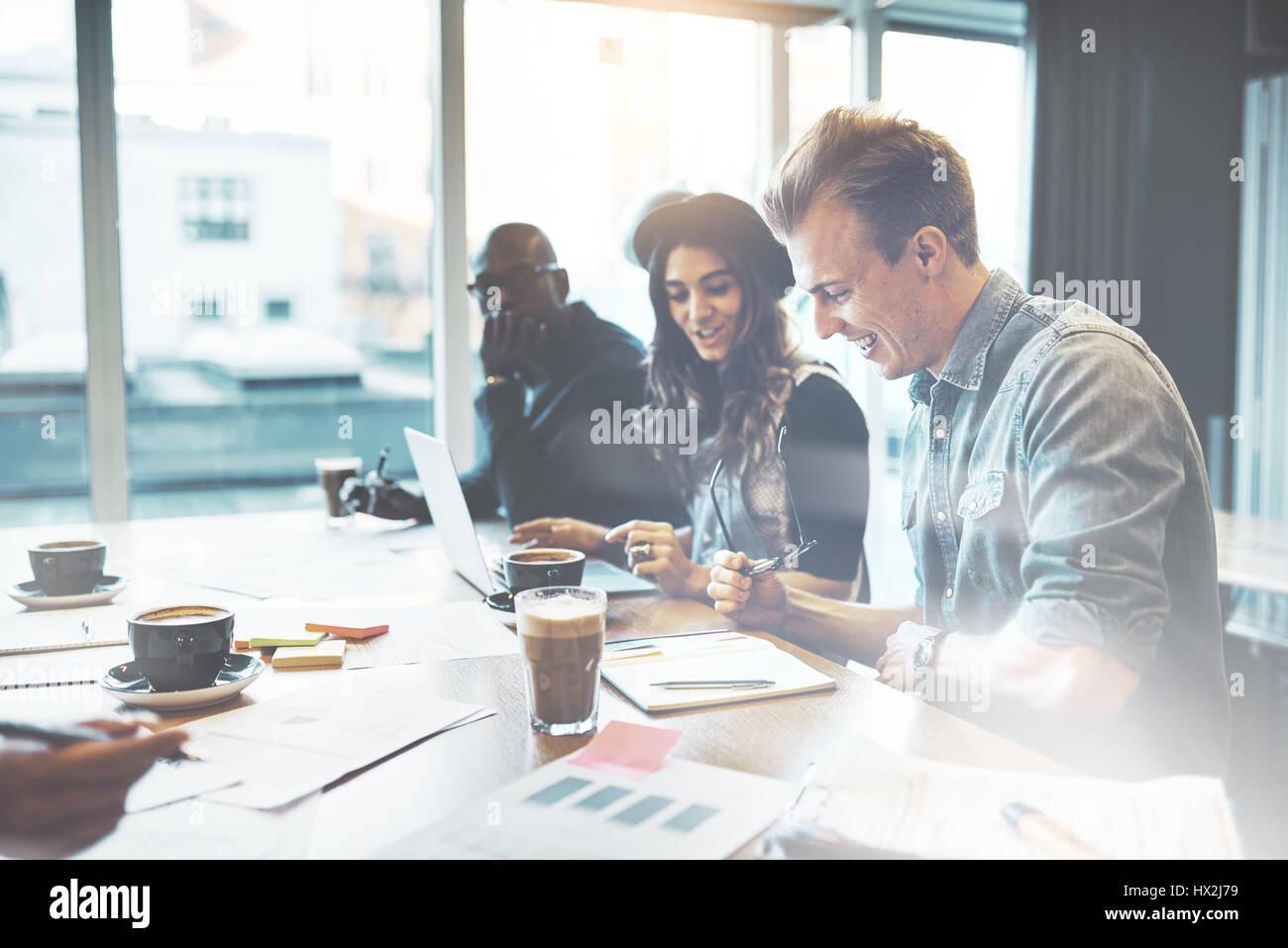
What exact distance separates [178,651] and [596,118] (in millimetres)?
2844

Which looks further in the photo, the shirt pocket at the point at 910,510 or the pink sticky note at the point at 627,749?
the shirt pocket at the point at 910,510

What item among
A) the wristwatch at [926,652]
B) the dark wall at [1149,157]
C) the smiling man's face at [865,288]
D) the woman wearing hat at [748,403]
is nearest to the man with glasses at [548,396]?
the woman wearing hat at [748,403]

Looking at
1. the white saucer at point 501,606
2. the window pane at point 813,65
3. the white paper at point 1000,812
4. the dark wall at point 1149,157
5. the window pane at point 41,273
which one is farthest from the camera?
the window pane at point 813,65

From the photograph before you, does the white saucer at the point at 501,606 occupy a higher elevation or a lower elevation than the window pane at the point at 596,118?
lower

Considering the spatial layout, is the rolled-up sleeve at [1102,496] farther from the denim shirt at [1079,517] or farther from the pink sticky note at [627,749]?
the pink sticky note at [627,749]

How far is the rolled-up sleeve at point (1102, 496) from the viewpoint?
1.05m

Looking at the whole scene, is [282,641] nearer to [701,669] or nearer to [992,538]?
[701,669]

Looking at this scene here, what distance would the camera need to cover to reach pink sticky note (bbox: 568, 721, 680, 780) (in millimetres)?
867

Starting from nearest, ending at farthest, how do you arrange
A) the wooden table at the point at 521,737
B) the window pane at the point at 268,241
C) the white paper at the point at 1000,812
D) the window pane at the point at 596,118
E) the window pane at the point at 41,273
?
the white paper at the point at 1000,812, the wooden table at the point at 521,737, the window pane at the point at 41,273, the window pane at the point at 268,241, the window pane at the point at 596,118

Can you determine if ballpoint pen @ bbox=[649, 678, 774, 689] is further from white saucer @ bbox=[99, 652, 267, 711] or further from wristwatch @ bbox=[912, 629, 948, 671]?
white saucer @ bbox=[99, 652, 267, 711]

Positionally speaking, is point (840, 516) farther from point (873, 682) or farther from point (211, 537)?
point (211, 537)

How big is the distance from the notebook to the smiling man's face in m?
0.50

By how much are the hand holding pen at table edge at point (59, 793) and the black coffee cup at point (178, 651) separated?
214 millimetres

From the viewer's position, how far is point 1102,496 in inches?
42.4
